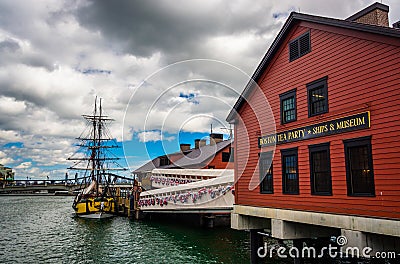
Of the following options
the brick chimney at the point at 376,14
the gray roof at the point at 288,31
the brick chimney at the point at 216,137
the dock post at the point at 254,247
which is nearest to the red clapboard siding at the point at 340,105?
the gray roof at the point at 288,31

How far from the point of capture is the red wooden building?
1136cm

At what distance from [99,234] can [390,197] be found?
29992 mm

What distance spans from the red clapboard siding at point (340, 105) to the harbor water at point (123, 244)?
8.52 m

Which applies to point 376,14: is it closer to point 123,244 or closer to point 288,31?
point 288,31

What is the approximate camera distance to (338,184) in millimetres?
12984

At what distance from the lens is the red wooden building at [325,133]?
1136 cm

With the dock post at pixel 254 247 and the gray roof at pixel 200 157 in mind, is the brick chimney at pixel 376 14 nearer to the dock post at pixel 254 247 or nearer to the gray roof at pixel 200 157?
the dock post at pixel 254 247

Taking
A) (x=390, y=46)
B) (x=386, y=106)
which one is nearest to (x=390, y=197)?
(x=386, y=106)

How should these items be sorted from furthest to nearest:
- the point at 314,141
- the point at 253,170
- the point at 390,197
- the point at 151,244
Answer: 1. the point at 151,244
2. the point at 253,170
3. the point at 314,141
4. the point at 390,197

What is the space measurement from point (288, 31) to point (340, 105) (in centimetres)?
528

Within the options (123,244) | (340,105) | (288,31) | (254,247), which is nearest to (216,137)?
(123,244)

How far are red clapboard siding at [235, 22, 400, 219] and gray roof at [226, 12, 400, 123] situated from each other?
0.26 meters

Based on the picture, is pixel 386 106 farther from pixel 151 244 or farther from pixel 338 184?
pixel 151 244

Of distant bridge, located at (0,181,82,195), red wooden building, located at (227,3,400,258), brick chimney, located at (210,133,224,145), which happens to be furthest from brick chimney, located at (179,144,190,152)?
distant bridge, located at (0,181,82,195)
